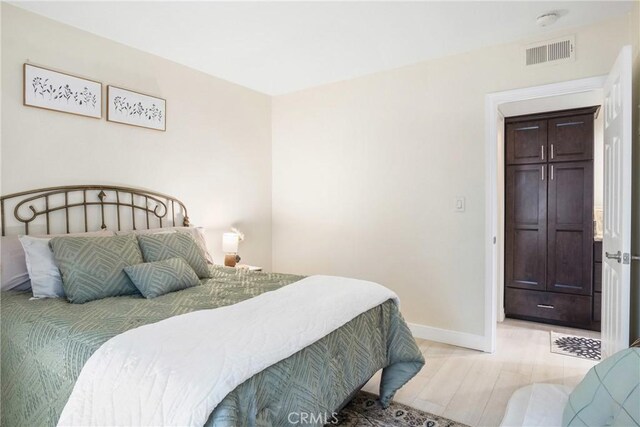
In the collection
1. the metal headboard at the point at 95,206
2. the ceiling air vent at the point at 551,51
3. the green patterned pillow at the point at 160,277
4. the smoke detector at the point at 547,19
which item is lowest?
the green patterned pillow at the point at 160,277

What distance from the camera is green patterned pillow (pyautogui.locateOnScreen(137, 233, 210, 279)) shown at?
2.44 m

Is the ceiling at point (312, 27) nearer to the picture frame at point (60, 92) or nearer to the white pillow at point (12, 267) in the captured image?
the picture frame at point (60, 92)

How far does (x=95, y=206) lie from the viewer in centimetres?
271

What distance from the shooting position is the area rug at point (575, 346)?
9.87 ft

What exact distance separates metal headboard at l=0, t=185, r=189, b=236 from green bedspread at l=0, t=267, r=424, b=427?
0.59 metres

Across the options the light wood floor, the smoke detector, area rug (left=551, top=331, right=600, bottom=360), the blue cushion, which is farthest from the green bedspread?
the smoke detector

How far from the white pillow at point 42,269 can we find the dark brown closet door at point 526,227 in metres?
4.01

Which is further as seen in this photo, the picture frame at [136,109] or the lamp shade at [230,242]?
the lamp shade at [230,242]

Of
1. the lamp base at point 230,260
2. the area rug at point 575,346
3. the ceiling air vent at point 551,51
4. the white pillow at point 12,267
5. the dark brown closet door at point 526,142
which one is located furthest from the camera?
the dark brown closet door at point 526,142

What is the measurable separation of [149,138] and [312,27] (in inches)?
62.8

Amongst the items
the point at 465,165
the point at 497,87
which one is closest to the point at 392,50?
A: the point at 497,87

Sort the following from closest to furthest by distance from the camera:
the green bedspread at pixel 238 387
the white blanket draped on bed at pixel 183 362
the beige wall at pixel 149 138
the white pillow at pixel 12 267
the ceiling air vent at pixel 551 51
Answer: the white blanket draped on bed at pixel 183 362
the green bedspread at pixel 238 387
the white pillow at pixel 12 267
the beige wall at pixel 149 138
the ceiling air vent at pixel 551 51

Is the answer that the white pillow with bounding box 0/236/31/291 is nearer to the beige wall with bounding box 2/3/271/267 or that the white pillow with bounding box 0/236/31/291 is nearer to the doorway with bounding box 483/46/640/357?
the beige wall with bounding box 2/3/271/267

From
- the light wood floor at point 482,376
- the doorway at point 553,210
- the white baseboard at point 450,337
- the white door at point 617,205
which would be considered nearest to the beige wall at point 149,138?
the white baseboard at point 450,337
